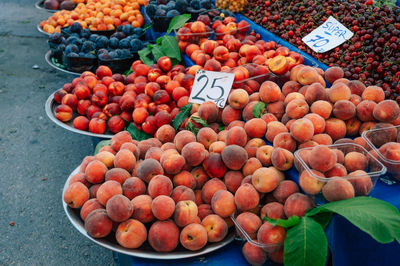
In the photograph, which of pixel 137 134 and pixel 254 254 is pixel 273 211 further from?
pixel 137 134

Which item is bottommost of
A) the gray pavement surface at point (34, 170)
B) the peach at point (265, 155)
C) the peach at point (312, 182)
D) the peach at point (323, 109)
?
the gray pavement surface at point (34, 170)

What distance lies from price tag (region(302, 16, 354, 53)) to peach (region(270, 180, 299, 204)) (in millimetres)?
1446

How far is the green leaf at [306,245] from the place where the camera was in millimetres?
959

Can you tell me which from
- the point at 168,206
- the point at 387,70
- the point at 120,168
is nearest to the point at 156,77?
the point at 120,168

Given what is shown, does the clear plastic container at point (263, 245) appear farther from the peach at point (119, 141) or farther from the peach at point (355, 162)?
the peach at point (119, 141)

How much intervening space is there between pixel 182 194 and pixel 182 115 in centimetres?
65

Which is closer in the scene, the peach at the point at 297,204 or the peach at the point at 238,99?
the peach at the point at 297,204

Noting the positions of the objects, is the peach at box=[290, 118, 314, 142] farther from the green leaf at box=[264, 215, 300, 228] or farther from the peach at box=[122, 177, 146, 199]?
the peach at box=[122, 177, 146, 199]

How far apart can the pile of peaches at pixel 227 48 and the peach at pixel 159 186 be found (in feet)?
3.28

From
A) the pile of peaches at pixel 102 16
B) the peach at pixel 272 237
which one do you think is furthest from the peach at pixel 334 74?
the pile of peaches at pixel 102 16

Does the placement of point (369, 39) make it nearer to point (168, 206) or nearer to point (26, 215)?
point (168, 206)

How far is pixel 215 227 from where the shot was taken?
123 cm

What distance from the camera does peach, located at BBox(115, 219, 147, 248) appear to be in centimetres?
117

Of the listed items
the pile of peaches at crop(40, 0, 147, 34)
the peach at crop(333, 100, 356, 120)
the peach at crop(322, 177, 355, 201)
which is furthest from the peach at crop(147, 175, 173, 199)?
the pile of peaches at crop(40, 0, 147, 34)
